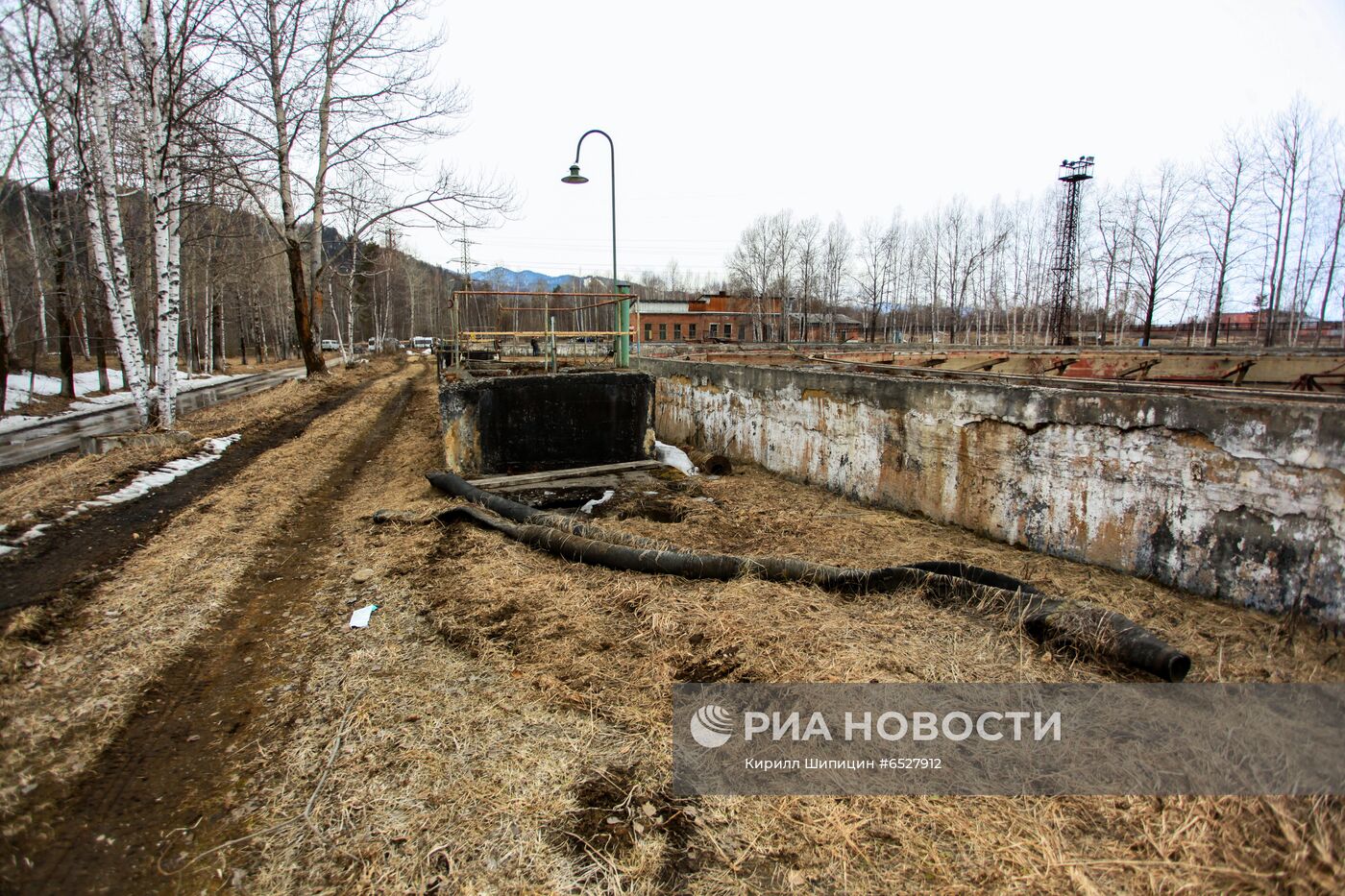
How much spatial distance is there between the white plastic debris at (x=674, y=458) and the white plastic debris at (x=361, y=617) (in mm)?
4942

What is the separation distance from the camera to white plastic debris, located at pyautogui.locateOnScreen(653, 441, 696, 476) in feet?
29.3

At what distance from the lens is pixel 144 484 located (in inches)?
315

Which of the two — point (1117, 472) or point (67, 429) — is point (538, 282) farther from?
point (1117, 472)

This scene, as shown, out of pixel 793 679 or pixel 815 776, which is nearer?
pixel 815 776

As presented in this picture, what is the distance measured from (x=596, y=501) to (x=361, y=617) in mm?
3264

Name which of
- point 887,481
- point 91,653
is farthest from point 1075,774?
point 91,653

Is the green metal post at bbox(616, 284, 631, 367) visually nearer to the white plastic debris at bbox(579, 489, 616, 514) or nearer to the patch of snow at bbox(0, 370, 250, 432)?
the white plastic debris at bbox(579, 489, 616, 514)

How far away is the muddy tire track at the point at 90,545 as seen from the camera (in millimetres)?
4762

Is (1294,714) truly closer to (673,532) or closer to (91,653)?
(673,532)

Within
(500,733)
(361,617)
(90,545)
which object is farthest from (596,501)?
(90,545)

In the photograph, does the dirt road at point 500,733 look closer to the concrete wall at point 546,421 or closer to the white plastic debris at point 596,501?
the white plastic debris at point 596,501

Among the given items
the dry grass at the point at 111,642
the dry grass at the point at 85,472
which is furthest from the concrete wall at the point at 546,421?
the dry grass at the point at 85,472

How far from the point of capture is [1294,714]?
→ 2836mm

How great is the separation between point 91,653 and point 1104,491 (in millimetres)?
7247
